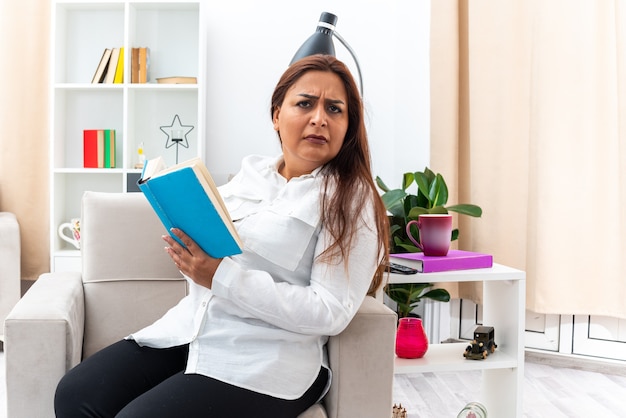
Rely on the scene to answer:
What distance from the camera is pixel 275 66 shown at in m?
3.32

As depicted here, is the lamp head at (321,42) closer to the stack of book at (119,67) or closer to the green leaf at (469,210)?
the green leaf at (469,210)

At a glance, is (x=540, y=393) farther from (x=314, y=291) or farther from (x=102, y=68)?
(x=102, y=68)

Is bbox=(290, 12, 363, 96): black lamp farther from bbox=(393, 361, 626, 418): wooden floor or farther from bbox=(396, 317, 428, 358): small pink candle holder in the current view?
bbox=(393, 361, 626, 418): wooden floor

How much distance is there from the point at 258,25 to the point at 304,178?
1.99 meters

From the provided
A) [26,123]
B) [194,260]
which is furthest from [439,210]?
[26,123]

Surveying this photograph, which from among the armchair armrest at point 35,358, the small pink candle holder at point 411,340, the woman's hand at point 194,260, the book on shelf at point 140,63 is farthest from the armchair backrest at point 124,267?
the book on shelf at point 140,63

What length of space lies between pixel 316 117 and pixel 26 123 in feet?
7.53

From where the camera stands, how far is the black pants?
1.24 metres

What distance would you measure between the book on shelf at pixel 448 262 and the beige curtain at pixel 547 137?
3.04 feet

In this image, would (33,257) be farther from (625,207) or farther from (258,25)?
(625,207)

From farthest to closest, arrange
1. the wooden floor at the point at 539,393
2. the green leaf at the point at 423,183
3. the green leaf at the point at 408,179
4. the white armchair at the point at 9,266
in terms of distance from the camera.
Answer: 1. the white armchair at the point at 9,266
2. the green leaf at the point at 408,179
3. the green leaf at the point at 423,183
4. the wooden floor at the point at 539,393

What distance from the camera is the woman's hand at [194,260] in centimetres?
134

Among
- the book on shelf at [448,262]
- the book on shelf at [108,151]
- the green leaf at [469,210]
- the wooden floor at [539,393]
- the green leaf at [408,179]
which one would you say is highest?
the book on shelf at [108,151]

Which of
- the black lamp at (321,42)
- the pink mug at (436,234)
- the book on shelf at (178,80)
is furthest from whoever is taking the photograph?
the book on shelf at (178,80)
